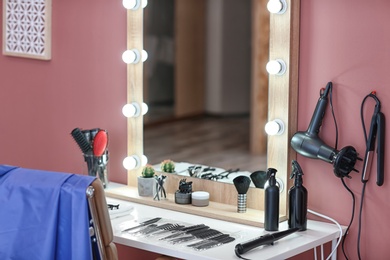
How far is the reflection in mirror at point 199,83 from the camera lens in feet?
9.62

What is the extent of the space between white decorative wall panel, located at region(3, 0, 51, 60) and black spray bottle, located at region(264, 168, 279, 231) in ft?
3.97

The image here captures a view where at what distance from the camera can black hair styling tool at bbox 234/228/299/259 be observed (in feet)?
7.20

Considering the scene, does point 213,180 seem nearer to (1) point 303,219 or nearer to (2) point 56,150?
(1) point 303,219

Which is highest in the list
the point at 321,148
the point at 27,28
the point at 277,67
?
the point at 27,28

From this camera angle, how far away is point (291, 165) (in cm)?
254

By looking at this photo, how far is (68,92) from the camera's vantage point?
10.5ft

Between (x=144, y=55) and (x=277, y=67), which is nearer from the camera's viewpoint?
(x=277, y=67)

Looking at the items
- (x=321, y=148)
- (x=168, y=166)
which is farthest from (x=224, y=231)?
(x=168, y=166)

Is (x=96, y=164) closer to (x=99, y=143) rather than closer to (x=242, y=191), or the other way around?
(x=99, y=143)

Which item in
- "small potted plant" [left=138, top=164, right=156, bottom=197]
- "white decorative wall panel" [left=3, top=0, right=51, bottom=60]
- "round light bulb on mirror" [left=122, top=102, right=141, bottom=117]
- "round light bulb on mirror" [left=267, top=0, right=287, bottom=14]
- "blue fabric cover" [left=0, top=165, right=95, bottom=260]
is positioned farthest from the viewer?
"white decorative wall panel" [left=3, top=0, right=51, bottom=60]

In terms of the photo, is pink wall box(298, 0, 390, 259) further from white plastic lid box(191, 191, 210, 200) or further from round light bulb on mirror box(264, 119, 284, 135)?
white plastic lid box(191, 191, 210, 200)

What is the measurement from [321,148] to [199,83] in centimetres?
93

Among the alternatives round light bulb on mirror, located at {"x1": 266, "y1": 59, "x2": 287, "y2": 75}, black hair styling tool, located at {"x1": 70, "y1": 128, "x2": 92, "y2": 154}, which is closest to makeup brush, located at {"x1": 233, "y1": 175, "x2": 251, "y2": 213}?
round light bulb on mirror, located at {"x1": 266, "y1": 59, "x2": 287, "y2": 75}

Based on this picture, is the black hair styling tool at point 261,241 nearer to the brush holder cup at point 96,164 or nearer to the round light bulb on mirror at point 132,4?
the brush holder cup at point 96,164
